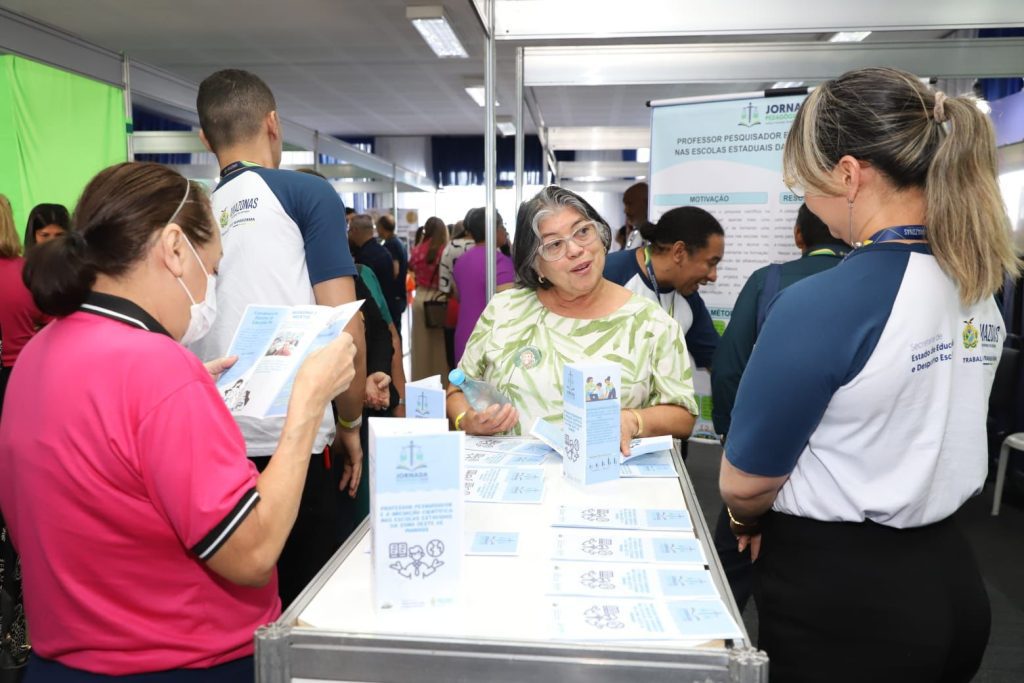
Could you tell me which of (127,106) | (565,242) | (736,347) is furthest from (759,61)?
(127,106)

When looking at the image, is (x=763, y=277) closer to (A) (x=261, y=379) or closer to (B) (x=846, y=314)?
(B) (x=846, y=314)

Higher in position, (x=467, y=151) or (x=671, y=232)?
(x=467, y=151)

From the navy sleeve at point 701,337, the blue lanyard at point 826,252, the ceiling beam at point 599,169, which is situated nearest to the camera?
the blue lanyard at point 826,252

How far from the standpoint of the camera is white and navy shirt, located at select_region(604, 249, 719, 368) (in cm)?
303

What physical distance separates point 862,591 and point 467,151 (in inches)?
547

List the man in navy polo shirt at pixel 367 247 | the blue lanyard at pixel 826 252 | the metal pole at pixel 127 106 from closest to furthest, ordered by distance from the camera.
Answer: the blue lanyard at pixel 826 252 < the metal pole at pixel 127 106 < the man in navy polo shirt at pixel 367 247

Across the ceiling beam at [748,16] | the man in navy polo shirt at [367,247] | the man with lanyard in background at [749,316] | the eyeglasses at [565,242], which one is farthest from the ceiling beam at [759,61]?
the man in navy polo shirt at [367,247]

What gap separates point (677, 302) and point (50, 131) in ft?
13.3

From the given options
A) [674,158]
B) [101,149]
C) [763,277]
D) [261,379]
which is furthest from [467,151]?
[261,379]

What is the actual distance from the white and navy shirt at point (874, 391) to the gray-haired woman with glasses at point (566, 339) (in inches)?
27.3

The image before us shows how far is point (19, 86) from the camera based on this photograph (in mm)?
4441

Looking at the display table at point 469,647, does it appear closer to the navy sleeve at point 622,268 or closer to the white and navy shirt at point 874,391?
the white and navy shirt at point 874,391

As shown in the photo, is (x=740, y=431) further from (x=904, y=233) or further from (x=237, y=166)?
(x=237, y=166)

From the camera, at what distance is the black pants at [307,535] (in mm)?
1905
